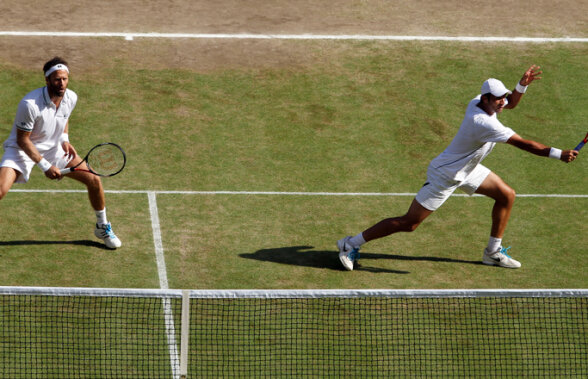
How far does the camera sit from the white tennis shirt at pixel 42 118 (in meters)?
9.62

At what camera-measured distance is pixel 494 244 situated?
10.6 m

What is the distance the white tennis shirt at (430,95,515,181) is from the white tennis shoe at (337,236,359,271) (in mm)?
1227

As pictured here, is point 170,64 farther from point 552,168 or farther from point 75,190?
point 552,168

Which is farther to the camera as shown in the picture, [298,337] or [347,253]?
[347,253]

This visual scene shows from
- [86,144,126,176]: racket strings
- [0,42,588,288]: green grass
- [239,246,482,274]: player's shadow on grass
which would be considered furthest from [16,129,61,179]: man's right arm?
[239,246,482,274]: player's shadow on grass

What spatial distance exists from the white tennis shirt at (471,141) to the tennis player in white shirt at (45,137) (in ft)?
12.2

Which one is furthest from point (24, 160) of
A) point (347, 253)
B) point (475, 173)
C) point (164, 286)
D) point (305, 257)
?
point (475, 173)

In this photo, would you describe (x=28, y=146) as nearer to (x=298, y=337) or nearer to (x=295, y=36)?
(x=298, y=337)

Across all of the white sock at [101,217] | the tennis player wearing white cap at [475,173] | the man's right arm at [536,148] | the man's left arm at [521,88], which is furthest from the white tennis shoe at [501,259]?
the white sock at [101,217]

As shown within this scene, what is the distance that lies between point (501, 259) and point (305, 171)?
10.1 ft

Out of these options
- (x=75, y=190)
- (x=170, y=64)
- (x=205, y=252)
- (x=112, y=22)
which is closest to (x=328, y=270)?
(x=205, y=252)

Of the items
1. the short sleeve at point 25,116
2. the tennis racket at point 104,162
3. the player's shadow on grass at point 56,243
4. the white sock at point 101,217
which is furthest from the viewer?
the player's shadow on grass at point 56,243

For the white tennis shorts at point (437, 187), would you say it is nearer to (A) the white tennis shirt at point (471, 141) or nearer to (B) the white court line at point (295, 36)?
(A) the white tennis shirt at point (471, 141)

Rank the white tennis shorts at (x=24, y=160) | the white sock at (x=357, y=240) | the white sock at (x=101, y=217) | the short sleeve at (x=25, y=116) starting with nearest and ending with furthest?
1. the short sleeve at (x=25, y=116)
2. the white tennis shorts at (x=24, y=160)
3. the white sock at (x=357, y=240)
4. the white sock at (x=101, y=217)
